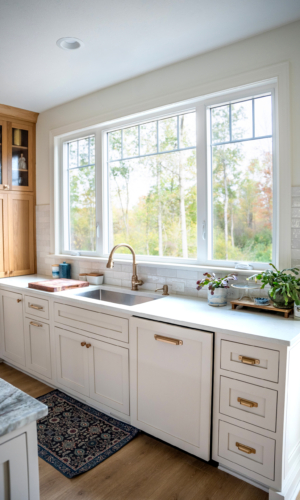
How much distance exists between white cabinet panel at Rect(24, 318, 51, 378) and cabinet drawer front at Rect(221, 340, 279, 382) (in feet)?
5.57

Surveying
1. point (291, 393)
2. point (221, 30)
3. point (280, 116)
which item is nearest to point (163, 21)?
point (221, 30)

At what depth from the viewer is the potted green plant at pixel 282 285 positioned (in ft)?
6.57

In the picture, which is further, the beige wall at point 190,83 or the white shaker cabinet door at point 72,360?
the white shaker cabinet door at point 72,360

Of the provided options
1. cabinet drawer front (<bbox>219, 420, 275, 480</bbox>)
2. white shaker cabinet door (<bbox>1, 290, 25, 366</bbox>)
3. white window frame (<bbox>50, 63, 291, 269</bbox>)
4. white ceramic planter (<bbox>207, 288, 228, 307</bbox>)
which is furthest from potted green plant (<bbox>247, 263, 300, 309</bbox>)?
white shaker cabinet door (<bbox>1, 290, 25, 366</bbox>)

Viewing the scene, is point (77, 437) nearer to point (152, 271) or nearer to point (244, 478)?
point (244, 478)

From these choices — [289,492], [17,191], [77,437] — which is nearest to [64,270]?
[17,191]

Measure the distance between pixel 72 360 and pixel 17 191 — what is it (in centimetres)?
216

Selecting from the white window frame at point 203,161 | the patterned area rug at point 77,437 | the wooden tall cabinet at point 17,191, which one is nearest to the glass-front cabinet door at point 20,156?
the wooden tall cabinet at point 17,191

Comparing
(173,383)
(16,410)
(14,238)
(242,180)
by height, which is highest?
(242,180)

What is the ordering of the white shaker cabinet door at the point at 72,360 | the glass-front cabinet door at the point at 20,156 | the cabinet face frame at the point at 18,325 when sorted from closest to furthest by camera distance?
the white shaker cabinet door at the point at 72,360 < the cabinet face frame at the point at 18,325 < the glass-front cabinet door at the point at 20,156

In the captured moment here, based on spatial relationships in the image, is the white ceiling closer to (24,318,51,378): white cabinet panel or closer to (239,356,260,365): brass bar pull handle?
(239,356,260,365): brass bar pull handle

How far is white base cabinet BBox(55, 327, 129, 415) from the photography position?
2385 mm

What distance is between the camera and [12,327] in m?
3.42

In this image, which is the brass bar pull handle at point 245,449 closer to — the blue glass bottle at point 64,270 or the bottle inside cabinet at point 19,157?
the blue glass bottle at point 64,270
